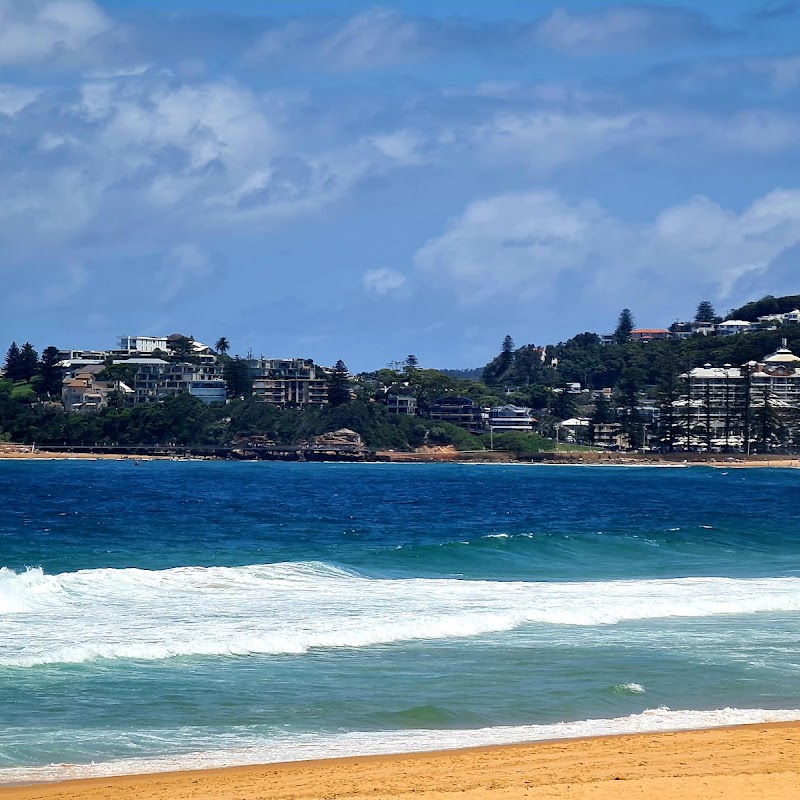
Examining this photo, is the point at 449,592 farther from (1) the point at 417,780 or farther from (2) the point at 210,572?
(1) the point at 417,780

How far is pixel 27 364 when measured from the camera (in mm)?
196750

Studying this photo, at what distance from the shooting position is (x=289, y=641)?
63.9 feet

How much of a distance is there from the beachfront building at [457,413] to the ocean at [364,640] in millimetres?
142355

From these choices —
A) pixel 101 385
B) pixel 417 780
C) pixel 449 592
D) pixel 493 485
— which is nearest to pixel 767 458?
pixel 493 485

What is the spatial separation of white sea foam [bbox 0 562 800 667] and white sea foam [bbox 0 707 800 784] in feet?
16.6

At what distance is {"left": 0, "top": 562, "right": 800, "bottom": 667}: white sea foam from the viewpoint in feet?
63.5

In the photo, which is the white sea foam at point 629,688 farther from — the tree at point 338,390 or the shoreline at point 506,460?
the tree at point 338,390

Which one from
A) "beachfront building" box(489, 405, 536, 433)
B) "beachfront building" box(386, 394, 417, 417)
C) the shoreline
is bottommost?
the shoreline

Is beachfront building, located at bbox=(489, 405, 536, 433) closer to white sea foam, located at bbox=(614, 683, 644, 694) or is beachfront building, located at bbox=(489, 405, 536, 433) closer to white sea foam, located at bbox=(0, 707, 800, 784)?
white sea foam, located at bbox=(614, 683, 644, 694)

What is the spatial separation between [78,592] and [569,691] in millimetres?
12022

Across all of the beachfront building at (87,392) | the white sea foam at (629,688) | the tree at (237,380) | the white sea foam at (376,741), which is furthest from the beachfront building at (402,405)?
the white sea foam at (376,741)

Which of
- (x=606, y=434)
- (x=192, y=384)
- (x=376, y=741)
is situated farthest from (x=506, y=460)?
(x=376, y=741)

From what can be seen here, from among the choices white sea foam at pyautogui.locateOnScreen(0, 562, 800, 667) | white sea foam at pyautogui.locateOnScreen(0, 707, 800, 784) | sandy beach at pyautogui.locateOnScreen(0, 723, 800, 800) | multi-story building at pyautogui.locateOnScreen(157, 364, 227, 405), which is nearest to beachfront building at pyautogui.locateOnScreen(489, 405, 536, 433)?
multi-story building at pyautogui.locateOnScreen(157, 364, 227, 405)

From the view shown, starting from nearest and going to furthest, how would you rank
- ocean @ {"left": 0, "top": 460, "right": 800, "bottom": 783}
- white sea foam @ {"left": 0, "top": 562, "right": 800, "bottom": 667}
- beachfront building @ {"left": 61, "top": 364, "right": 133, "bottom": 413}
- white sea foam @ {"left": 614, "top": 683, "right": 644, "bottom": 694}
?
ocean @ {"left": 0, "top": 460, "right": 800, "bottom": 783}, white sea foam @ {"left": 614, "top": 683, "right": 644, "bottom": 694}, white sea foam @ {"left": 0, "top": 562, "right": 800, "bottom": 667}, beachfront building @ {"left": 61, "top": 364, "right": 133, "bottom": 413}
